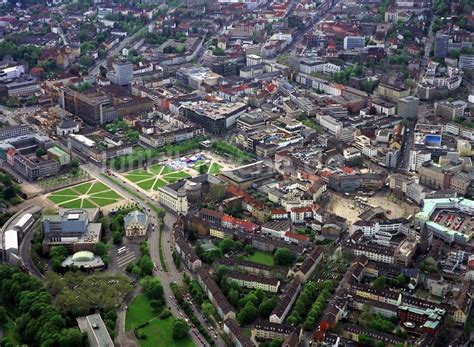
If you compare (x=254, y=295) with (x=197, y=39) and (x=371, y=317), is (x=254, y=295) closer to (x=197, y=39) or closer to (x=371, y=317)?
(x=371, y=317)

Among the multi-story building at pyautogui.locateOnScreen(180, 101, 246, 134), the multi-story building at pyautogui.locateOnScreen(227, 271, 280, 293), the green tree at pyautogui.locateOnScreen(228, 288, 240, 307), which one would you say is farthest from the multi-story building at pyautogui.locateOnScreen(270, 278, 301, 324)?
the multi-story building at pyautogui.locateOnScreen(180, 101, 246, 134)

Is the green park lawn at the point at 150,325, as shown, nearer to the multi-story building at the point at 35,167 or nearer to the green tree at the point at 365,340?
the green tree at the point at 365,340

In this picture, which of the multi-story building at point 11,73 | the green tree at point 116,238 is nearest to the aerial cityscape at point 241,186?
the green tree at point 116,238

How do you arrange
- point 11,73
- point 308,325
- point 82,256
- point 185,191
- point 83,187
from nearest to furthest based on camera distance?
point 308,325 < point 82,256 < point 185,191 < point 83,187 < point 11,73

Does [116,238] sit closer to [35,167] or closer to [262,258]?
[262,258]

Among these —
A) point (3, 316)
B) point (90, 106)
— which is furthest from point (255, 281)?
point (90, 106)
